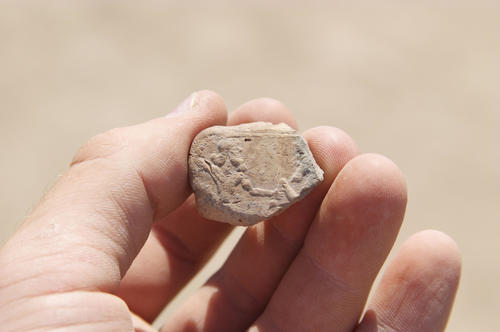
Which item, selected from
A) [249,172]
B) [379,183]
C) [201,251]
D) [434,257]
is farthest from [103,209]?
[434,257]

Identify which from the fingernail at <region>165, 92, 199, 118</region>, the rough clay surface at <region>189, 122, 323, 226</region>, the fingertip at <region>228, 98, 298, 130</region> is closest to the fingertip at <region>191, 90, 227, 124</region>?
the fingernail at <region>165, 92, 199, 118</region>

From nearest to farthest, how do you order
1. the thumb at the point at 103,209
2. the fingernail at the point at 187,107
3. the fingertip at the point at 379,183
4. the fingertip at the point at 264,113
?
the thumb at the point at 103,209
the fingertip at the point at 379,183
the fingernail at the point at 187,107
the fingertip at the point at 264,113

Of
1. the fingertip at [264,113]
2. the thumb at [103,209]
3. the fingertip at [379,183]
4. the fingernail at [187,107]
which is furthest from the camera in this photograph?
the fingertip at [264,113]

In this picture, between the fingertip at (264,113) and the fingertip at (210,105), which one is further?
the fingertip at (264,113)

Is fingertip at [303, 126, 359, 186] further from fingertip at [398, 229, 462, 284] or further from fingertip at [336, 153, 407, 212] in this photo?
fingertip at [398, 229, 462, 284]

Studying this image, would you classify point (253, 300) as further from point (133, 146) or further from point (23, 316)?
point (23, 316)

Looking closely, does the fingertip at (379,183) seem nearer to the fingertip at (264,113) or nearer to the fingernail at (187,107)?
the fingertip at (264,113)

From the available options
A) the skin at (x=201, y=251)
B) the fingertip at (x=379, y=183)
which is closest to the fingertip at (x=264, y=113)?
the skin at (x=201, y=251)
